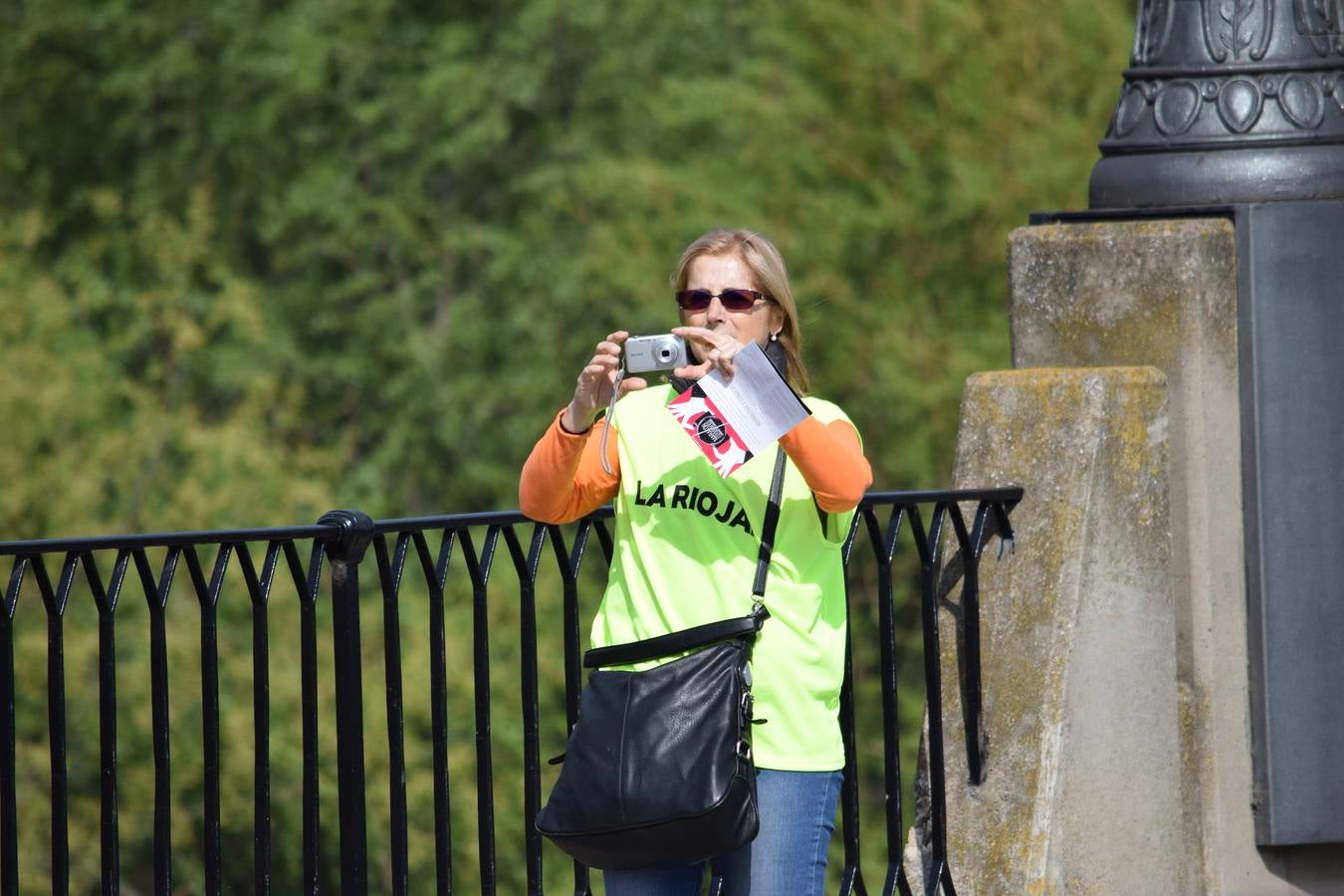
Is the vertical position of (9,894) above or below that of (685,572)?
below

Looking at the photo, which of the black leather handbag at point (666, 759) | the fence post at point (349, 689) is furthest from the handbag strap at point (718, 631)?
the fence post at point (349, 689)

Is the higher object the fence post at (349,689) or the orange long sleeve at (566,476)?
the orange long sleeve at (566,476)

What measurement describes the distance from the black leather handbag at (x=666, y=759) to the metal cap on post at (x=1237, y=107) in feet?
6.04

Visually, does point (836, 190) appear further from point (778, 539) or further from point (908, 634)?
point (778, 539)

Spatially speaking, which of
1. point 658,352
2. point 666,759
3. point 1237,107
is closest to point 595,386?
point 658,352

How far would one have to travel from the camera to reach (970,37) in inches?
667

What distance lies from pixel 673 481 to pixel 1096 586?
1.28 metres

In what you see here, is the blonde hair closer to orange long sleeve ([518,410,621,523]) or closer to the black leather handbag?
orange long sleeve ([518,410,621,523])

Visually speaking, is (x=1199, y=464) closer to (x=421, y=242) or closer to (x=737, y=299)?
(x=737, y=299)

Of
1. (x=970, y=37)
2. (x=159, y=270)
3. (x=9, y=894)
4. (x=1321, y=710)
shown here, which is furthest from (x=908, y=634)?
(x=9, y=894)

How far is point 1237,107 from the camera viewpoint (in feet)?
15.1

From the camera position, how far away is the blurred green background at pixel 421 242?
1684 cm

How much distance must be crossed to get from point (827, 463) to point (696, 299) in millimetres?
422

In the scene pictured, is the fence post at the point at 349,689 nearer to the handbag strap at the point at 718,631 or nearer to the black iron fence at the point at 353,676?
the black iron fence at the point at 353,676
